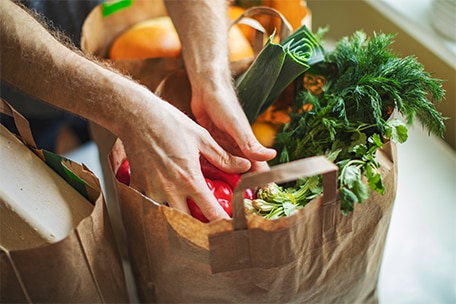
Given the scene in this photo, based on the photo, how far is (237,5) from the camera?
130cm

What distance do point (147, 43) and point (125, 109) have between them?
0.37 m

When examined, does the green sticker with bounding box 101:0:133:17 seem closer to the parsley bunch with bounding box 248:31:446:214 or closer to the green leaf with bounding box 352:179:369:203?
the parsley bunch with bounding box 248:31:446:214

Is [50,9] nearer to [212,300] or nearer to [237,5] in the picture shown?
[237,5]

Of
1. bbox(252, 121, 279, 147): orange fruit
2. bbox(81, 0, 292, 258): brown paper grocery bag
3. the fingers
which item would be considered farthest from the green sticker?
the fingers

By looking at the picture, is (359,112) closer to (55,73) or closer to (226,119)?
(226,119)

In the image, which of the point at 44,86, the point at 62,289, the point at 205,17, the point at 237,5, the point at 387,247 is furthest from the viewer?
the point at 237,5

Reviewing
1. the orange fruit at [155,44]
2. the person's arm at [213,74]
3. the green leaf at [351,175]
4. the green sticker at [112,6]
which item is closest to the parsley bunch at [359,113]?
the green leaf at [351,175]

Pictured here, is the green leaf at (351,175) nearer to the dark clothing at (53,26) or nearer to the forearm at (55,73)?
the forearm at (55,73)

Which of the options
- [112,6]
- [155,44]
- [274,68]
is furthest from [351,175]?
[112,6]

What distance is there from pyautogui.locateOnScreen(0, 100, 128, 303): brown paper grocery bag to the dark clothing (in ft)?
0.99

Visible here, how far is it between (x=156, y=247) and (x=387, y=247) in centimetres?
53

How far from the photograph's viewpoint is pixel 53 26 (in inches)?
41.2

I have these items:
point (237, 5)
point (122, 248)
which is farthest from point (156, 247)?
point (237, 5)

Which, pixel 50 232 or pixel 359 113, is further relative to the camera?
pixel 359 113
